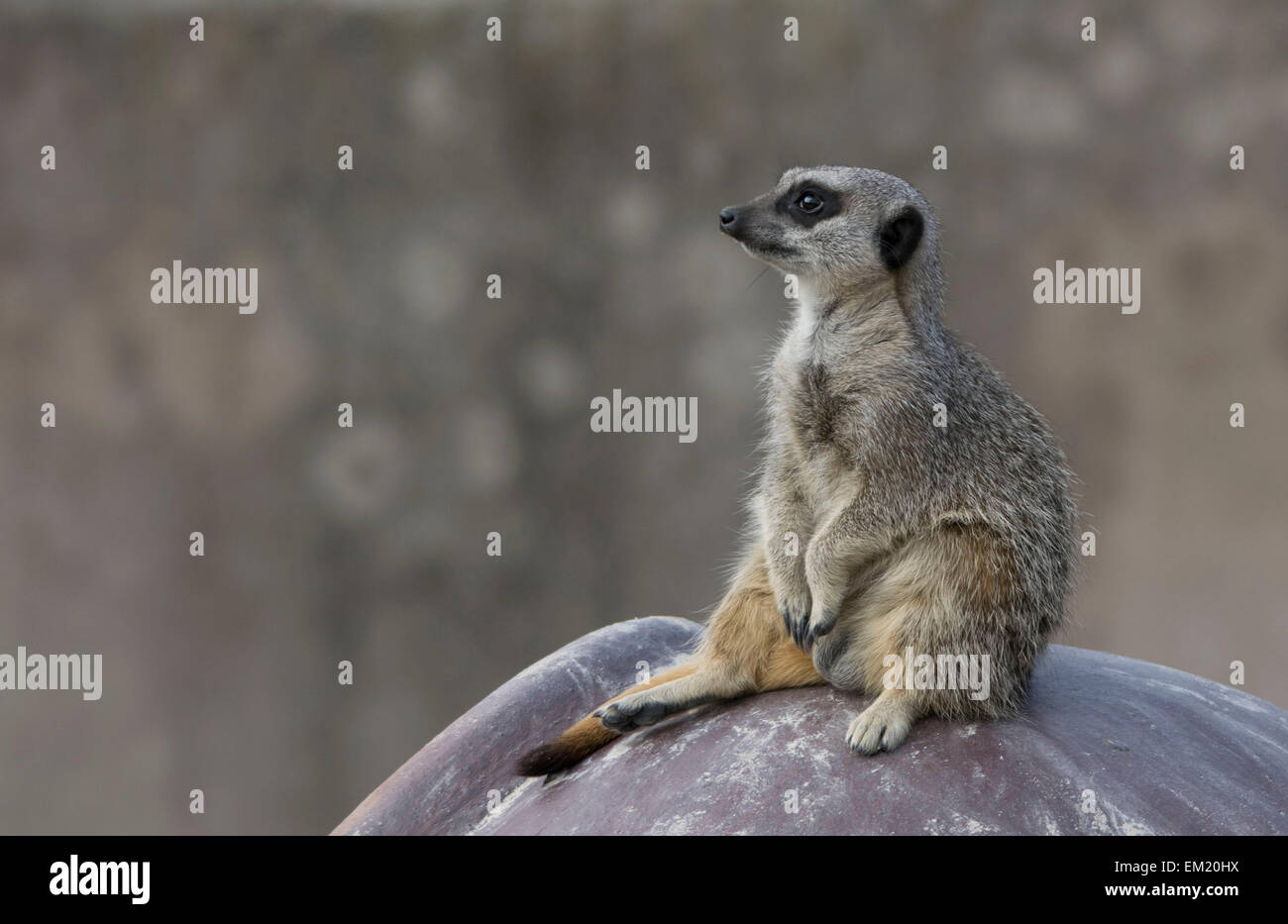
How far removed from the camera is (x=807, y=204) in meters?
3.03

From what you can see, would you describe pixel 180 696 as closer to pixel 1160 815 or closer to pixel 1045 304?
pixel 1045 304

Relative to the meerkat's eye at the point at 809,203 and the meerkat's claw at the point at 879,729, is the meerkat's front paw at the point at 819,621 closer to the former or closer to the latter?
the meerkat's claw at the point at 879,729

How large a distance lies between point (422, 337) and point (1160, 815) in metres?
5.95

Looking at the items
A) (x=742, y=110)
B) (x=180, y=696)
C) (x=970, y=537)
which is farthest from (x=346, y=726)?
(x=970, y=537)

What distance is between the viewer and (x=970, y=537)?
273cm

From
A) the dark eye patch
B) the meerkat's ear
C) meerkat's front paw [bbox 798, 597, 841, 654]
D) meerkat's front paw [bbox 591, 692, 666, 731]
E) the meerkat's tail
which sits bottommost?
the meerkat's tail

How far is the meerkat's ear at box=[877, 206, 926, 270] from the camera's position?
2979 mm

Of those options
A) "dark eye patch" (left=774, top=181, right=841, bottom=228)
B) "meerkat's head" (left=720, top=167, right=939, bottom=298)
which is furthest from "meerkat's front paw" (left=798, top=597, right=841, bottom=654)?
"dark eye patch" (left=774, top=181, right=841, bottom=228)

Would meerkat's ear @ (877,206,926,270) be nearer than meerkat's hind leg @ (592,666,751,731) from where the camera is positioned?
No

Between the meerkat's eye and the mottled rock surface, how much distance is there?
1.06 m

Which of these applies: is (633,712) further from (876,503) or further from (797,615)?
(876,503)

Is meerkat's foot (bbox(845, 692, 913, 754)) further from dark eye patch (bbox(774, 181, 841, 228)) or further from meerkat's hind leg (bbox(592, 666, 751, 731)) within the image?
dark eye patch (bbox(774, 181, 841, 228))

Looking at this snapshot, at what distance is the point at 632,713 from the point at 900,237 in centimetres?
119

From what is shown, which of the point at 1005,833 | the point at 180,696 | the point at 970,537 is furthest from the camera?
the point at 180,696
